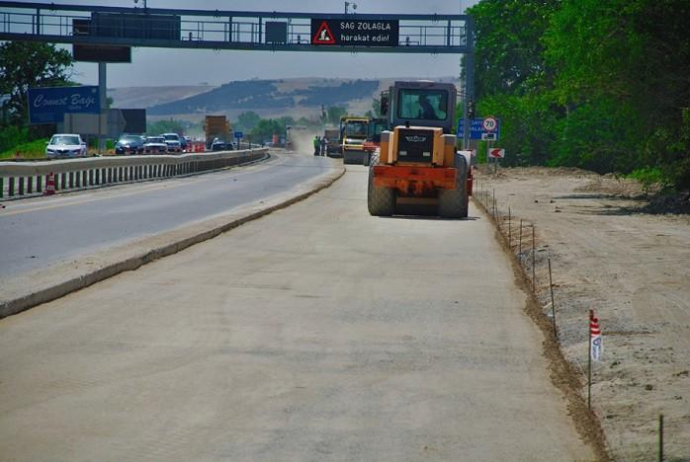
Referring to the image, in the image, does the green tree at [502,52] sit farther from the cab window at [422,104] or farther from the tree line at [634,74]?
the cab window at [422,104]

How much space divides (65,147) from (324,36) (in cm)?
1587

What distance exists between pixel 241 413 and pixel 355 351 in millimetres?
2304

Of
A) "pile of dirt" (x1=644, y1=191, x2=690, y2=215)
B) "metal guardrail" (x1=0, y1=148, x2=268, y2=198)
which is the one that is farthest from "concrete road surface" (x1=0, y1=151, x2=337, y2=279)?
"pile of dirt" (x1=644, y1=191, x2=690, y2=215)

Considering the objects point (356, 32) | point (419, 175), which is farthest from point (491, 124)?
point (419, 175)

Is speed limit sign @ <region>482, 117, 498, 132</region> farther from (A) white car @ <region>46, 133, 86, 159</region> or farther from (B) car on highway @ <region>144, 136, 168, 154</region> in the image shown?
(B) car on highway @ <region>144, 136, 168, 154</region>

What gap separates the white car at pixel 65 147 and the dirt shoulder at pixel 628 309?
41181mm

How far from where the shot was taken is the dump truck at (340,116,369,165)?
279 ft

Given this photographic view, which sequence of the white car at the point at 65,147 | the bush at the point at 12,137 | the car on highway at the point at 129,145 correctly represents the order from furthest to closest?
the bush at the point at 12,137 → the car on highway at the point at 129,145 → the white car at the point at 65,147

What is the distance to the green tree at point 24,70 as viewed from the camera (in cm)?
10294

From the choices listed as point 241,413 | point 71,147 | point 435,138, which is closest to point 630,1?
point 435,138

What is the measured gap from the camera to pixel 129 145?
83.9 m

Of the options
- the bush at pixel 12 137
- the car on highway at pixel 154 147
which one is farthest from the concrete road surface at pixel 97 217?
the bush at pixel 12 137

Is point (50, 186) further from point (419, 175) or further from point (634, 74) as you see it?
point (634, 74)

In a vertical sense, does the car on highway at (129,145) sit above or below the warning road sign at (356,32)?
below
